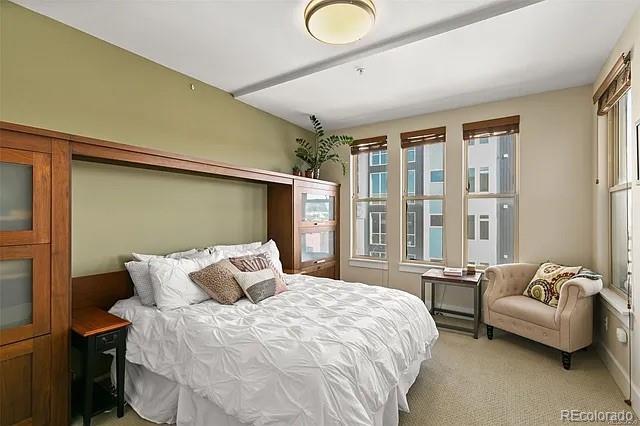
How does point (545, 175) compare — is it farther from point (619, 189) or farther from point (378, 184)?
point (378, 184)

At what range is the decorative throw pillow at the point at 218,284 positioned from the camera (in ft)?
8.35

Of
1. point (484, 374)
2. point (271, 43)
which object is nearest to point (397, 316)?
point (484, 374)

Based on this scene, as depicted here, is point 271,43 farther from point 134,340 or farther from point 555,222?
point 555,222

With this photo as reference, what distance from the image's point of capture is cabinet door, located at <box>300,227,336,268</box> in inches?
168

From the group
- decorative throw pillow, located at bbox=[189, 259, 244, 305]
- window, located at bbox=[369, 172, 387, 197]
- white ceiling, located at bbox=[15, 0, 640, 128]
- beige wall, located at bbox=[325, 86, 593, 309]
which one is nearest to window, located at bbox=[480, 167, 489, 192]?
beige wall, located at bbox=[325, 86, 593, 309]

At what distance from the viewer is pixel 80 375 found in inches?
96.0

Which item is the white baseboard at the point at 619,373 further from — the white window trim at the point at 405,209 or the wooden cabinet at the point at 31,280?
the wooden cabinet at the point at 31,280

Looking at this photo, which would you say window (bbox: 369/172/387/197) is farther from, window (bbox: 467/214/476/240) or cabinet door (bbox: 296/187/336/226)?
window (bbox: 467/214/476/240)

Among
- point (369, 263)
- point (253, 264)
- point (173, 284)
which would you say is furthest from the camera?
point (369, 263)

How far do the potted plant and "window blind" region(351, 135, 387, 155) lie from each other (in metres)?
0.15

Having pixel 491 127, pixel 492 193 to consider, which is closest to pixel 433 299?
pixel 492 193

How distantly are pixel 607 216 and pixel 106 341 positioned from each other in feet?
14.5

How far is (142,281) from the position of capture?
98.3 inches

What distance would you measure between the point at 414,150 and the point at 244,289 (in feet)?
Result: 10.5
